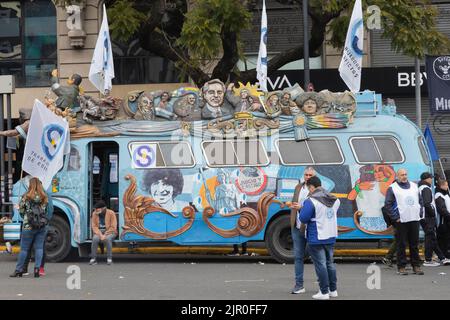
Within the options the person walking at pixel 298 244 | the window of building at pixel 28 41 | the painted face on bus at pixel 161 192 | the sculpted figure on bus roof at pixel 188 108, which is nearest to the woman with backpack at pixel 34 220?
the painted face on bus at pixel 161 192

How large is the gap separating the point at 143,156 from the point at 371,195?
4.42 metres

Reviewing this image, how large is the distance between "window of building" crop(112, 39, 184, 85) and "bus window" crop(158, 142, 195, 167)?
967 cm

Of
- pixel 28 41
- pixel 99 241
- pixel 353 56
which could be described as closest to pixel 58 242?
pixel 99 241

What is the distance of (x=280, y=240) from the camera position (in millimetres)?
16797

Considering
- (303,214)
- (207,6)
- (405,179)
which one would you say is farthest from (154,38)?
(303,214)

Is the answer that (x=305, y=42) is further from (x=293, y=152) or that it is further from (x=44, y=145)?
(x=44, y=145)

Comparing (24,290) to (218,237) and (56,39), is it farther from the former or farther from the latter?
(56,39)

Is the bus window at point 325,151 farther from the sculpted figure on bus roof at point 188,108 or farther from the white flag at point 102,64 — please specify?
the white flag at point 102,64

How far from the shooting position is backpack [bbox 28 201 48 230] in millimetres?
14266

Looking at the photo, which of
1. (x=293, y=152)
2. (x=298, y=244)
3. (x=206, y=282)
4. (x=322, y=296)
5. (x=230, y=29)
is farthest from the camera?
(x=230, y=29)

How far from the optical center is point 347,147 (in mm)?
16562

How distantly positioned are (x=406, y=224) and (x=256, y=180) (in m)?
3.41

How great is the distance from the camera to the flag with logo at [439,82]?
862 inches

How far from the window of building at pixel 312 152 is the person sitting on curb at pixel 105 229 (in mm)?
3509
